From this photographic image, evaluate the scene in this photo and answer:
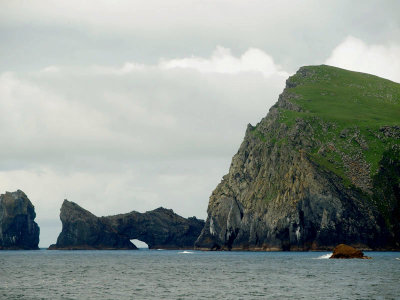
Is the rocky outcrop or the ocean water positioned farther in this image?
the rocky outcrop

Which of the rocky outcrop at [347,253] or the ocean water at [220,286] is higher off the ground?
the rocky outcrop at [347,253]

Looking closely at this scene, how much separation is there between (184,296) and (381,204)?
143858mm

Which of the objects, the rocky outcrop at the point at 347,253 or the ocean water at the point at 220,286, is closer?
the ocean water at the point at 220,286

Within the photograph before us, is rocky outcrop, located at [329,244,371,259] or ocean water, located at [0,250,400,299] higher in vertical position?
rocky outcrop, located at [329,244,371,259]

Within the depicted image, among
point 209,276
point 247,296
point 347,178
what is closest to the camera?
point 247,296

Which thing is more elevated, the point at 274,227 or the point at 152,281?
the point at 274,227

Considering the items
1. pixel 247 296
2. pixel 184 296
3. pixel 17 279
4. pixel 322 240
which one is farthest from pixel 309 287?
pixel 322 240

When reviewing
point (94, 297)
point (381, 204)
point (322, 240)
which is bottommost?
point (94, 297)

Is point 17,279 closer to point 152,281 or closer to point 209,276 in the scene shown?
point 152,281

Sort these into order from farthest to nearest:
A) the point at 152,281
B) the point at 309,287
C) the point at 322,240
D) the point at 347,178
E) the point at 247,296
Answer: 1. the point at 347,178
2. the point at 322,240
3. the point at 152,281
4. the point at 309,287
5. the point at 247,296

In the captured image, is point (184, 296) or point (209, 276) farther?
point (209, 276)

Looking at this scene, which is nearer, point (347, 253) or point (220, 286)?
point (220, 286)

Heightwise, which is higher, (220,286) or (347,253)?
Result: (347,253)

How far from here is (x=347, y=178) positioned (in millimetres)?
197750
